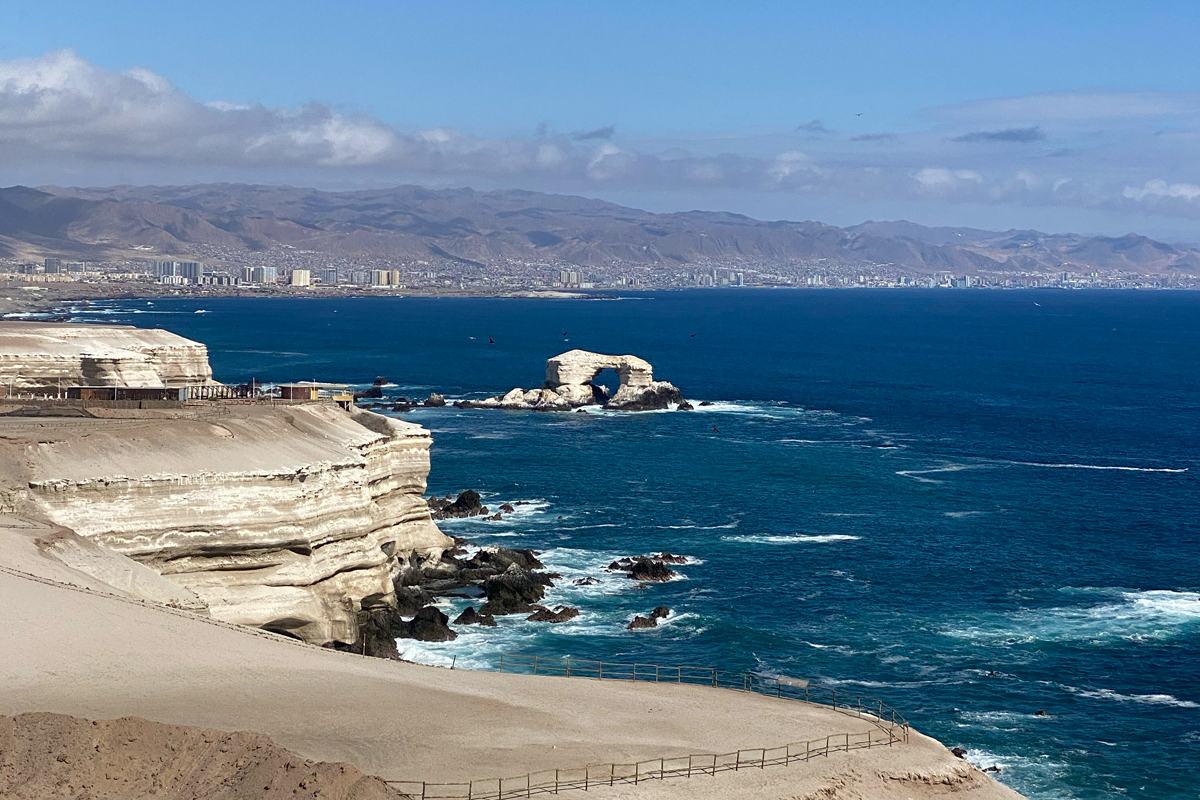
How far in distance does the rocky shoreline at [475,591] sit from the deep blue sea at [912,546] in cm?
86

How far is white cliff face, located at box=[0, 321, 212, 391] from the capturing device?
75688 millimetres

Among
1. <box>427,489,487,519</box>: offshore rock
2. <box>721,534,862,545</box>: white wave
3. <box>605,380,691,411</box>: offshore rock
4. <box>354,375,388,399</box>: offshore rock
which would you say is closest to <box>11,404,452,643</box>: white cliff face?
<box>427,489,487,519</box>: offshore rock

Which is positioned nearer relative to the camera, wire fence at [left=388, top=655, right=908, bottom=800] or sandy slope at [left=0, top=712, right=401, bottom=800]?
sandy slope at [left=0, top=712, right=401, bottom=800]

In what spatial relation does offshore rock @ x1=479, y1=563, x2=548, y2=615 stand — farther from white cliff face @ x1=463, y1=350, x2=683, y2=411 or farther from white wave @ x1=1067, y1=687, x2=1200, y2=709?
white cliff face @ x1=463, y1=350, x2=683, y2=411

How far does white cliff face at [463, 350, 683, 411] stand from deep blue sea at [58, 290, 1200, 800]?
3.76 metres

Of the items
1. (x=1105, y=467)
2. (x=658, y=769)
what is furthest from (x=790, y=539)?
(x=658, y=769)

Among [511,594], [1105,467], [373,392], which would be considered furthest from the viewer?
[373,392]

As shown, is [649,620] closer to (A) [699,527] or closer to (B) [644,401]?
(A) [699,527]

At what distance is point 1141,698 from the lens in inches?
1822

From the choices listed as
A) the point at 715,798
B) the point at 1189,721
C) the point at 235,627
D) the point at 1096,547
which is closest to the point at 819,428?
the point at 1096,547

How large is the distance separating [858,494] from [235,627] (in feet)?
162

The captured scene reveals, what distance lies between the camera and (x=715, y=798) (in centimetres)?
2809

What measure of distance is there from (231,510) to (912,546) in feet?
117

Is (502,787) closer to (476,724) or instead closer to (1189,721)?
(476,724)
